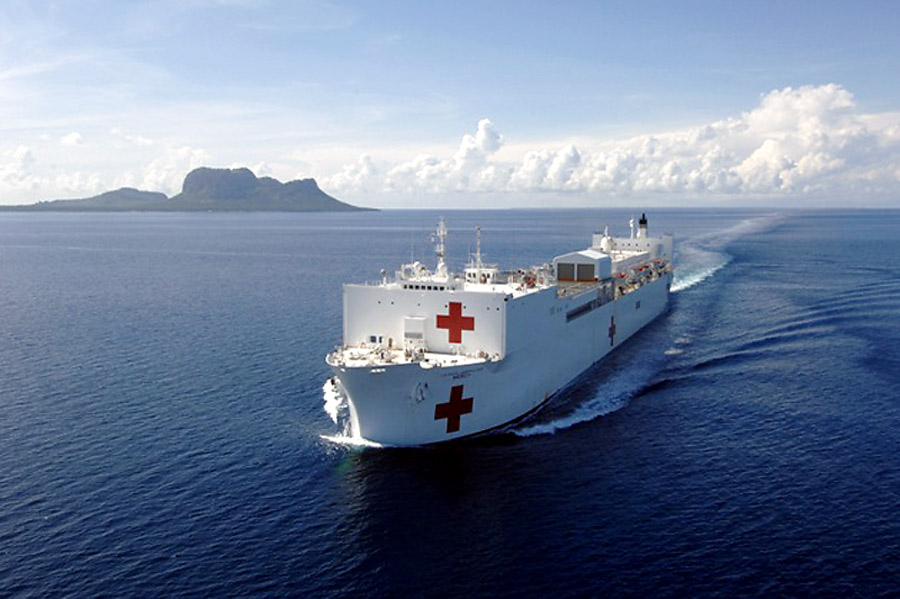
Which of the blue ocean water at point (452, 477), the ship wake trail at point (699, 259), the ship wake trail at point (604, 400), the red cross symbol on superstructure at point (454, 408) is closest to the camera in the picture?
the blue ocean water at point (452, 477)

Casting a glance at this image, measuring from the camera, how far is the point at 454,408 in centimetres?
2681

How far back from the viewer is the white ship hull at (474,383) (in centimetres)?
2550

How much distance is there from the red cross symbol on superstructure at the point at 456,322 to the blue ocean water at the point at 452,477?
4.41 metres

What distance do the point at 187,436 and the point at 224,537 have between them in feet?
27.5

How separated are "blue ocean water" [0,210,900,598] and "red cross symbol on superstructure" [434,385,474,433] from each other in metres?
1.11

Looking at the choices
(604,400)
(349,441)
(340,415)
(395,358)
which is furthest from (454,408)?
(604,400)

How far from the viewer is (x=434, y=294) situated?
2905cm

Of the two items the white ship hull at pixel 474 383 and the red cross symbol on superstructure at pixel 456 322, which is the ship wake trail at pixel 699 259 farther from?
the red cross symbol on superstructure at pixel 456 322

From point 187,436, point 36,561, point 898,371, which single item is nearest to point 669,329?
point 898,371

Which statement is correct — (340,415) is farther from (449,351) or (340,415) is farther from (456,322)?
(456,322)

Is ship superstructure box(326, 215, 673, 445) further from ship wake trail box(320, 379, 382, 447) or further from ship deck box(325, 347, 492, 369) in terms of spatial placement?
ship wake trail box(320, 379, 382, 447)

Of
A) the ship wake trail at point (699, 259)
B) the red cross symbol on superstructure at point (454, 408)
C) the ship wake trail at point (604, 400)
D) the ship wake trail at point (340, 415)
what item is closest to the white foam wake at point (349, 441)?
the ship wake trail at point (340, 415)

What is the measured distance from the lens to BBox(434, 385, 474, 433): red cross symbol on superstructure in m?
26.4

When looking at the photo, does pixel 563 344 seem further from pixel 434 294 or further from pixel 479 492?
pixel 479 492
